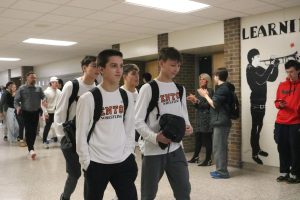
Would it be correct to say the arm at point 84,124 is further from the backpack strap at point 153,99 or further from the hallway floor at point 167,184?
the hallway floor at point 167,184

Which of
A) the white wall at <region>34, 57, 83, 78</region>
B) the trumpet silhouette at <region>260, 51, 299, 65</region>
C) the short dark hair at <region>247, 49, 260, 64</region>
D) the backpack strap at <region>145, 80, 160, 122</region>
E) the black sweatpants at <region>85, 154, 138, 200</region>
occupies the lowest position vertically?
the black sweatpants at <region>85, 154, 138, 200</region>

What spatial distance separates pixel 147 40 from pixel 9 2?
11.9 ft

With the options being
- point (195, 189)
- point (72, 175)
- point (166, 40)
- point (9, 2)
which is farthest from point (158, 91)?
point (166, 40)

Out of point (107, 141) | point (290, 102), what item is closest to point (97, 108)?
point (107, 141)

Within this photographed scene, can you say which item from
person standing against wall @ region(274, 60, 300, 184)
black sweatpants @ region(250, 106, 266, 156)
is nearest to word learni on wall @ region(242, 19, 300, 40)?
person standing against wall @ region(274, 60, 300, 184)

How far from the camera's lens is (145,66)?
9.20 meters

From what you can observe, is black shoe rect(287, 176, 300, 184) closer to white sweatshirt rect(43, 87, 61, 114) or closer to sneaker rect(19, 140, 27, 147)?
white sweatshirt rect(43, 87, 61, 114)

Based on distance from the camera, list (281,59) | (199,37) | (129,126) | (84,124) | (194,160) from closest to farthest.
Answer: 1. (84,124)
2. (129,126)
3. (281,59)
4. (194,160)
5. (199,37)

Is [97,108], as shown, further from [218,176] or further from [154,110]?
[218,176]

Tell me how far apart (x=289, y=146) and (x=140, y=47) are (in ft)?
14.5

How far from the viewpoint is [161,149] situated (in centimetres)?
255

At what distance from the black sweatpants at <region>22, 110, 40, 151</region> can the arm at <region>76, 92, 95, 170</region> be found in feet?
15.7

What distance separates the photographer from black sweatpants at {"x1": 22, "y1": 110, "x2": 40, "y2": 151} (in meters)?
6.52

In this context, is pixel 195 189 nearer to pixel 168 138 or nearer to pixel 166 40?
pixel 168 138
